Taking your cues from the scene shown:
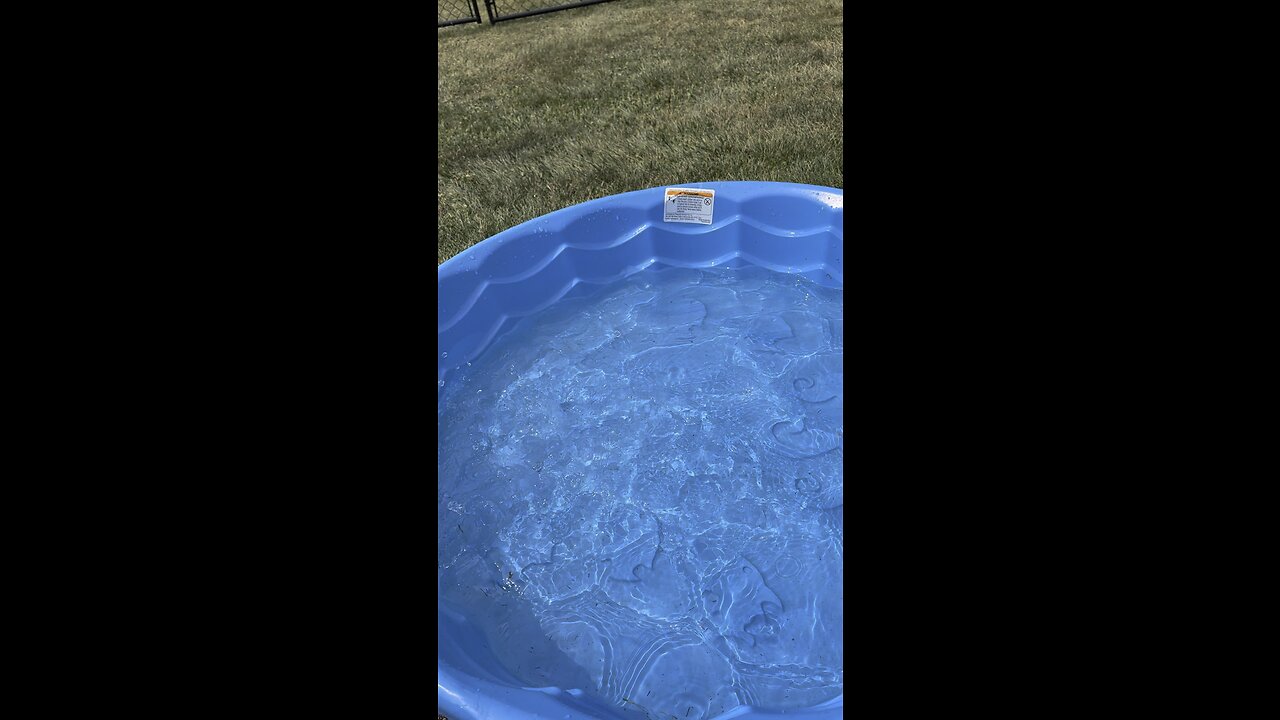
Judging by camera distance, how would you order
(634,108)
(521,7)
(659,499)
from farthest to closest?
1. (521,7)
2. (634,108)
3. (659,499)

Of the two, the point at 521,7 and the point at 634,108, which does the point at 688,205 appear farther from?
the point at 521,7

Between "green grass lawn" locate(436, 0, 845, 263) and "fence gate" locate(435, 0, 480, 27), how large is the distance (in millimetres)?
1128

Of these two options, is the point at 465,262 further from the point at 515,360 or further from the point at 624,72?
the point at 624,72

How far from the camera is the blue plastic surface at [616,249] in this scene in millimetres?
3418

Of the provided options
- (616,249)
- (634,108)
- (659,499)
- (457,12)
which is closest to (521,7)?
(457,12)

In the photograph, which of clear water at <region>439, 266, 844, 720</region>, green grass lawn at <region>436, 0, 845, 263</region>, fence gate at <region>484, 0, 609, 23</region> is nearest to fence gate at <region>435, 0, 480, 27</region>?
fence gate at <region>484, 0, 609, 23</region>

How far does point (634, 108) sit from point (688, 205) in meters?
2.26

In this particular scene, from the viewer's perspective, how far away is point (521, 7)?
10.2m

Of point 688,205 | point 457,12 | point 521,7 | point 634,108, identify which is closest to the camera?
point 688,205

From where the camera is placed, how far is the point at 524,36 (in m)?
8.59

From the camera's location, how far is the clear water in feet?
7.30

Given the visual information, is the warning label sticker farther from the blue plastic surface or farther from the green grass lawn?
the green grass lawn

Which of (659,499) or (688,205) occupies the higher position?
(688,205)
